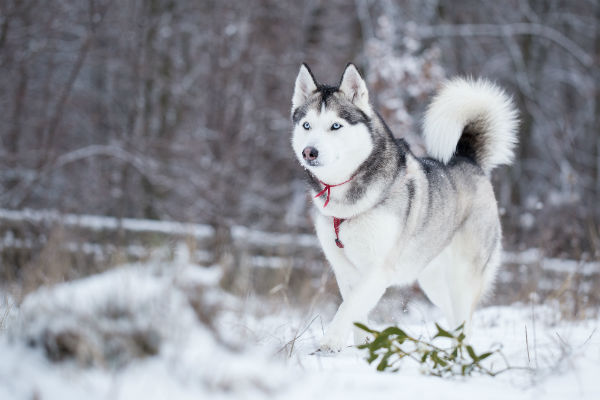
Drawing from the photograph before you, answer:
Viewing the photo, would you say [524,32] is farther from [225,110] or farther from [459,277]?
[459,277]

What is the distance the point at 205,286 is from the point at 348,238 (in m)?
1.36

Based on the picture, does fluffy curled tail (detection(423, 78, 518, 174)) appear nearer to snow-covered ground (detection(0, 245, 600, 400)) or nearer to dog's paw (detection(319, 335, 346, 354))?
dog's paw (detection(319, 335, 346, 354))

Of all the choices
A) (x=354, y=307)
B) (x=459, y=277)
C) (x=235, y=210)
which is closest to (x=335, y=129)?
(x=354, y=307)

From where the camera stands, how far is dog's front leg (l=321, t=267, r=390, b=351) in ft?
9.49

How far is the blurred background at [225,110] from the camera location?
25.6ft

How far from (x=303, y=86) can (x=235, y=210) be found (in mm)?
6040

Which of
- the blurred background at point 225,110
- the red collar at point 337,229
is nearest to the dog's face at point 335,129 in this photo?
the red collar at point 337,229

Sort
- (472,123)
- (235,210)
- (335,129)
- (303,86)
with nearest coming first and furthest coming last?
(335,129) < (303,86) < (472,123) < (235,210)

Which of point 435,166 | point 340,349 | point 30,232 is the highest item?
point 435,166

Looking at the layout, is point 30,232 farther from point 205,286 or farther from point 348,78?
point 205,286

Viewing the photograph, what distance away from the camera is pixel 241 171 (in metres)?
10.6

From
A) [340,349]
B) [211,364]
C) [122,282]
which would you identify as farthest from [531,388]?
[122,282]

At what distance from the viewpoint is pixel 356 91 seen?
Result: 3.59 meters

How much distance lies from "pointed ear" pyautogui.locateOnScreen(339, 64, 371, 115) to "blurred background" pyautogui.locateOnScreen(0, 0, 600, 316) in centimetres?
339
